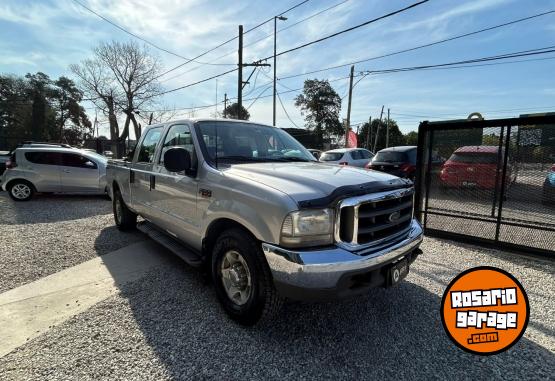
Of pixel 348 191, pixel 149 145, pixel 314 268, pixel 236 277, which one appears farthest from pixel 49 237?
pixel 348 191

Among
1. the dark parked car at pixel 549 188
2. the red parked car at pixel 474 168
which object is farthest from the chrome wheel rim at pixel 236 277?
the dark parked car at pixel 549 188

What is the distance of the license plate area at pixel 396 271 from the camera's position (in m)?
2.62

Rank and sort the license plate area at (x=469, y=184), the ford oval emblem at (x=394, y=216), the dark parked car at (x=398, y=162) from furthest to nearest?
the dark parked car at (x=398, y=162) → the license plate area at (x=469, y=184) → the ford oval emblem at (x=394, y=216)

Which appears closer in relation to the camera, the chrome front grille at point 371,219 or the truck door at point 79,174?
the chrome front grille at point 371,219

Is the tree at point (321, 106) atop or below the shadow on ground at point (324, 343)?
atop

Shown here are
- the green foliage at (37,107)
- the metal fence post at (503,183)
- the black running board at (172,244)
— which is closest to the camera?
the black running board at (172,244)

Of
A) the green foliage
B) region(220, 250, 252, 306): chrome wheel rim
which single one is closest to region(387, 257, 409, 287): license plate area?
region(220, 250, 252, 306): chrome wheel rim

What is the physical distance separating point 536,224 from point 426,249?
152cm

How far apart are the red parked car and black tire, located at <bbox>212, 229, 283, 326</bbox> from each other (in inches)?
164

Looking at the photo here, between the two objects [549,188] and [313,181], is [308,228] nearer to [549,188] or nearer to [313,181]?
[313,181]

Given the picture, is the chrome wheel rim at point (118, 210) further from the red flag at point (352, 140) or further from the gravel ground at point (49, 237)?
the red flag at point (352, 140)

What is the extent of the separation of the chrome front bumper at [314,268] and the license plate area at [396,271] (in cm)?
25

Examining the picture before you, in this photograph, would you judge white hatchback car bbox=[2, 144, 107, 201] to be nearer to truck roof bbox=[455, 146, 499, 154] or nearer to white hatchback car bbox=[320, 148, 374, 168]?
white hatchback car bbox=[320, 148, 374, 168]

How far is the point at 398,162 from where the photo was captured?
10609 millimetres
